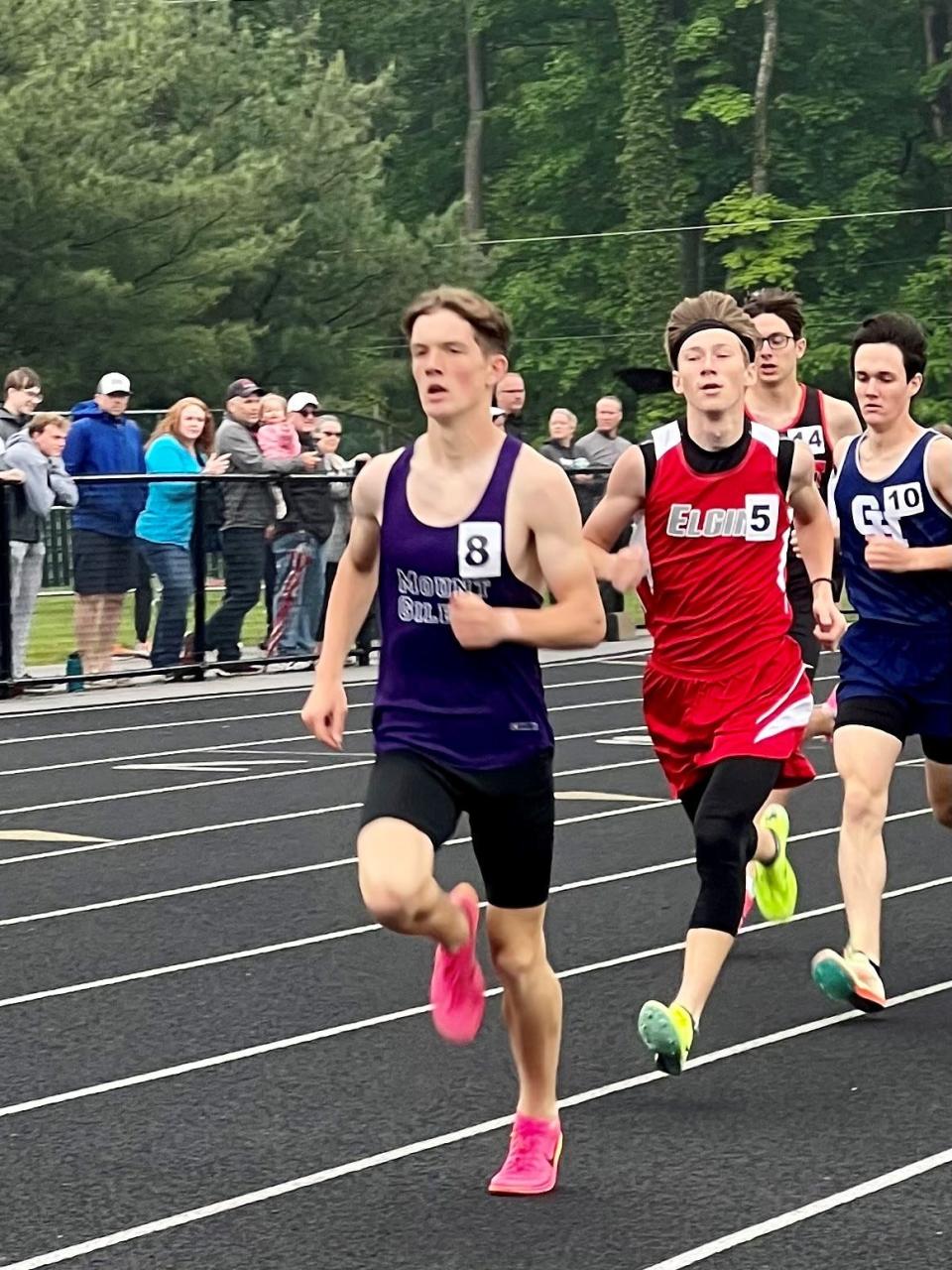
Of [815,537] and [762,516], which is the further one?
[815,537]

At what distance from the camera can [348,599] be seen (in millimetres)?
5891

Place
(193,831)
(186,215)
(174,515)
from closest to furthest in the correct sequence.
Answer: (193,831), (174,515), (186,215)

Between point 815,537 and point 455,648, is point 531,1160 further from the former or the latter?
point 815,537

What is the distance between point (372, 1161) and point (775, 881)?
9.03 feet

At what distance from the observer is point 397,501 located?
5.63 m

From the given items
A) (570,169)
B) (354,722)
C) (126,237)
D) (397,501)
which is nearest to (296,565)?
(354,722)

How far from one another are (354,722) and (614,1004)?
8035mm

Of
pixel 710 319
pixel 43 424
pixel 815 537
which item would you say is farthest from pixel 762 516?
pixel 43 424

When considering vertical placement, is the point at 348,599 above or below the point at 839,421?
below

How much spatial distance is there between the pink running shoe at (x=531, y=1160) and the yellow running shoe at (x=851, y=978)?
169cm

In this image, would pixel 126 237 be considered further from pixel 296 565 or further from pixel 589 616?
pixel 589 616

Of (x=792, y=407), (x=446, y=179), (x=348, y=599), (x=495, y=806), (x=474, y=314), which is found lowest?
(x=495, y=806)

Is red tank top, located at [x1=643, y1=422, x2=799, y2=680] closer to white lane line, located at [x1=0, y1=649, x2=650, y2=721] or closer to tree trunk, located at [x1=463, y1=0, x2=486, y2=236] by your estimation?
white lane line, located at [x1=0, y1=649, x2=650, y2=721]

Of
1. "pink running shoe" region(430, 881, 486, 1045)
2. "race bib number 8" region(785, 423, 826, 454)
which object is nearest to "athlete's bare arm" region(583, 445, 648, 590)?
"pink running shoe" region(430, 881, 486, 1045)
